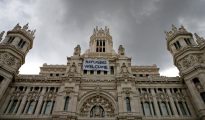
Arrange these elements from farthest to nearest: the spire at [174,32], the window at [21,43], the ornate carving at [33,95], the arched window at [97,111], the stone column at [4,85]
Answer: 1. the spire at [174,32]
2. the window at [21,43]
3. the ornate carving at [33,95]
4. the stone column at [4,85]
5. the arched window at [97,111]

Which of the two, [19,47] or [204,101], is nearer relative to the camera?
[204,101]

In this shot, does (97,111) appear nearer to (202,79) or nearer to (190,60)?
(202,79)

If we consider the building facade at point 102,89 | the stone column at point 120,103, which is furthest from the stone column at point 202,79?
the stone column at point 120,103

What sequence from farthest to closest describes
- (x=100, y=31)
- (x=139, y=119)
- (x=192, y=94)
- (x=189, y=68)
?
(x=100, y=31), (x=189, y=68), (x=192, y=94), (x=139, y=119)

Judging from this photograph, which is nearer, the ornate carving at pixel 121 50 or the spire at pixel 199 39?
the spire at pixel 199 39

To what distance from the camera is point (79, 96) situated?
1417 inches

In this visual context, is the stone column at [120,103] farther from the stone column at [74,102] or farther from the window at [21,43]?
the window at [21,43]

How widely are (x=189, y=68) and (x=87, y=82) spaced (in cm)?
2006

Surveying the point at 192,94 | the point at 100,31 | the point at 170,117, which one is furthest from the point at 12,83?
the point at 100,31

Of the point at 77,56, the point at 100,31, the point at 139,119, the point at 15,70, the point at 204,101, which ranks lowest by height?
the point at 139,119

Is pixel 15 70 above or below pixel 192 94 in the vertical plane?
above

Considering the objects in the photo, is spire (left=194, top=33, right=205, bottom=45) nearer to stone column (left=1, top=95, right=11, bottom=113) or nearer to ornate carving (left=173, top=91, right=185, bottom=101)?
ornate carving (left=173, top=91, right=185, bottom=101)

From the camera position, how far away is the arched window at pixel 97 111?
33.9 metres

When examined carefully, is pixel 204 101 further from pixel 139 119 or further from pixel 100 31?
pixel 100 31
